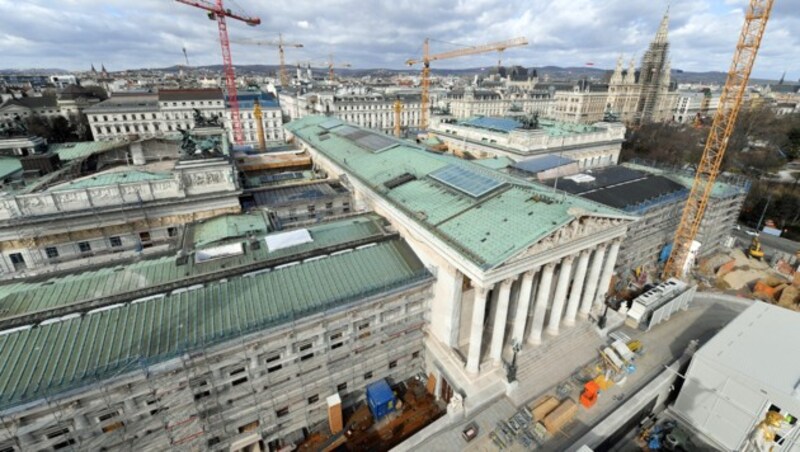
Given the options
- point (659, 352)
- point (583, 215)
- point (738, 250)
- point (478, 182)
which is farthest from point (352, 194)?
point (738, 250)

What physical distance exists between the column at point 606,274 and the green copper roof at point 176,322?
24.9 metres

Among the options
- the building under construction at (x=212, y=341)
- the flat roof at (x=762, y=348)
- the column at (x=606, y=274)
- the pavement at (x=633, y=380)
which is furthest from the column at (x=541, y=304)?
the flat roof at (x=762, y=348)

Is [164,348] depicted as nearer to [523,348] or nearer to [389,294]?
[389,294]

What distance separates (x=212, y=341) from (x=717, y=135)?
77916 millimetres

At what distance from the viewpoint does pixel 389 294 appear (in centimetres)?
3538

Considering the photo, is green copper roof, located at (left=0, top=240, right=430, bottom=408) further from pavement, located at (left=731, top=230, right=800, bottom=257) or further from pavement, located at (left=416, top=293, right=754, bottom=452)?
pavement, located at (left=731, top=230, right=800, bottom=257)

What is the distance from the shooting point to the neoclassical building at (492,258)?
1344 inches

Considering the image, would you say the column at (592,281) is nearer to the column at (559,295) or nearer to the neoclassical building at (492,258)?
the neoclassical building at (492,258)

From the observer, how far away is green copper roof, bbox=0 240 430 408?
24484 mm

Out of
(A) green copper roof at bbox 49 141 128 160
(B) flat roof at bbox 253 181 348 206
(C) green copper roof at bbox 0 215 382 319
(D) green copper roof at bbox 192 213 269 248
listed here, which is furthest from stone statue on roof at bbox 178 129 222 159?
(A) green copper roof at bbox 49 141 128 160

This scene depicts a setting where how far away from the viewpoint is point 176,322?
29.2 metres

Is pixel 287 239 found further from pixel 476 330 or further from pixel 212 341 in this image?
pixel 476 330

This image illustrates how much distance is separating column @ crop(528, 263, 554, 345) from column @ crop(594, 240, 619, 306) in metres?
10.2

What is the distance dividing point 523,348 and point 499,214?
55.3ft
